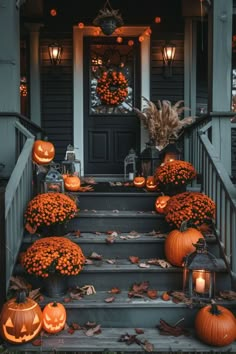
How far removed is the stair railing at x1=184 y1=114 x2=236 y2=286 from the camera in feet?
11.6

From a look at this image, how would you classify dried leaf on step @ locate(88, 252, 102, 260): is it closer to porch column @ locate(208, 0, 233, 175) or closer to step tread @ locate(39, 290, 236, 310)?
step tread @ locate(39, 290, 236, 310)

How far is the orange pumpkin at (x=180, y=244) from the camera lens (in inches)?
144

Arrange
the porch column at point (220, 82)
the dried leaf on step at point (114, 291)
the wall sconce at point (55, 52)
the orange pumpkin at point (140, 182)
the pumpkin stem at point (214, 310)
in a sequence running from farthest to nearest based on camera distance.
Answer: the wall sconce at point (55, 52), the orange pumpkin at point (140, 182), the porch column at point (220, 82), the dried leaf on step at point (114, 291), the pumpkin stem at point (214, 310)

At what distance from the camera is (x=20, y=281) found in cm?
354

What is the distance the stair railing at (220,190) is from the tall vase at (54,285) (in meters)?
1.33

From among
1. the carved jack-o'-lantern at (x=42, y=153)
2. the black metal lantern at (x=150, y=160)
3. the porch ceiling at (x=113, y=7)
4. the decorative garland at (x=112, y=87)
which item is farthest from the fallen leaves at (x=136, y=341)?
the porch ceiling at (x=113, y=7)

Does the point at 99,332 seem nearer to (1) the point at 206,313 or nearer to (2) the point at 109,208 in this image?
(1) the point at 206,313

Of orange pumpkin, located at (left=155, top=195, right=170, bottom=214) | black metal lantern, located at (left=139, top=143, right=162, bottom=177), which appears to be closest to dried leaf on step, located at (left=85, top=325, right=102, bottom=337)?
orange pumpkin, located at (left=155, top=195, right=170, bottom=214)

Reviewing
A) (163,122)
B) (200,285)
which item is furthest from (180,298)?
(163,122)

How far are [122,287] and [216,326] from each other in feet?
3.05

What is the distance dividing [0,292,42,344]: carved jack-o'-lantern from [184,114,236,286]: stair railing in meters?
1.54

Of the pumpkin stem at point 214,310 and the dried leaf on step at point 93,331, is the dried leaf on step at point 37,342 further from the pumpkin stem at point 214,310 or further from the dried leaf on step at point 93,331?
the pumpkin stem at point 214,310

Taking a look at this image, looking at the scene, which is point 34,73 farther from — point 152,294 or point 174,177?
point 152,294

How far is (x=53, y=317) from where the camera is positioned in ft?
10.3
